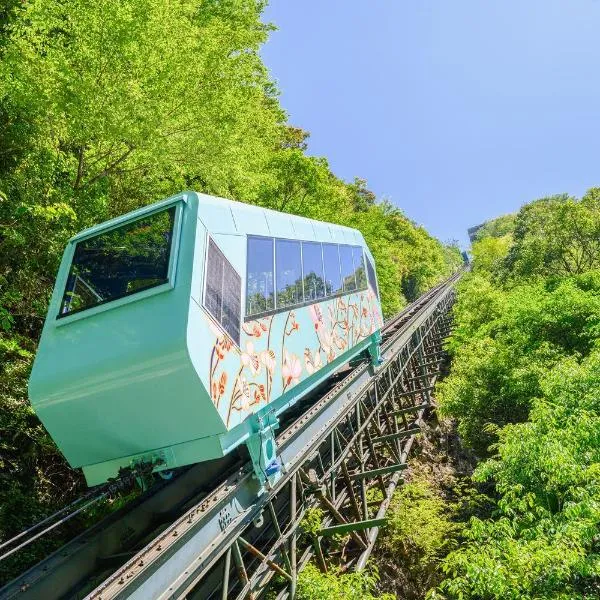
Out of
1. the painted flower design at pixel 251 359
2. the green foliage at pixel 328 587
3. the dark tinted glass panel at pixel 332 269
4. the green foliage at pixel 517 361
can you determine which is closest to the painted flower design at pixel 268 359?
the painted flower design at pixel 251 359

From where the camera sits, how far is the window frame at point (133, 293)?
4.65m

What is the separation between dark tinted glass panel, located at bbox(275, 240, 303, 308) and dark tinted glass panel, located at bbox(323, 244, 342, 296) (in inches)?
54.3

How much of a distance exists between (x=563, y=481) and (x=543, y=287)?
17.7 metres

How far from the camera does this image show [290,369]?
20.9 feet

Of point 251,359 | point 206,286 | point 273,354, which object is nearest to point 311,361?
point 273,354

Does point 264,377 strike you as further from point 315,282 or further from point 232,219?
point 315,282

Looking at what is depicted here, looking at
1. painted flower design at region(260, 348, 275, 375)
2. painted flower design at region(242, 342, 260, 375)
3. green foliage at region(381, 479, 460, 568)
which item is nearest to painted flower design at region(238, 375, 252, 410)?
painted flower design at region(242, 342, 260, 375)

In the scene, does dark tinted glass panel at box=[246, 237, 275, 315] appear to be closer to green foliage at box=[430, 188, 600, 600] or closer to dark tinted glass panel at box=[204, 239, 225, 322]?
dark tinted glass panel at box=[204, 239, 225, 322]

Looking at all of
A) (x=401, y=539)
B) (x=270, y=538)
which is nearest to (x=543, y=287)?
(x=401, y=539)

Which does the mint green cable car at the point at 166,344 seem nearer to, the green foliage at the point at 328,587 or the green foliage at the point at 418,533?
the green foliage at the point at 328,587

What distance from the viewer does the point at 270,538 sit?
710cm

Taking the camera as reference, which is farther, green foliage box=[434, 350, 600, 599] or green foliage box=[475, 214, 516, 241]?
green foliage box=[475, 214, 516, 241]

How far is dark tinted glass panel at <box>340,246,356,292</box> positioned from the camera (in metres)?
9.70

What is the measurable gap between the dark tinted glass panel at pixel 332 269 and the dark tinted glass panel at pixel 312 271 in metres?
0.29
